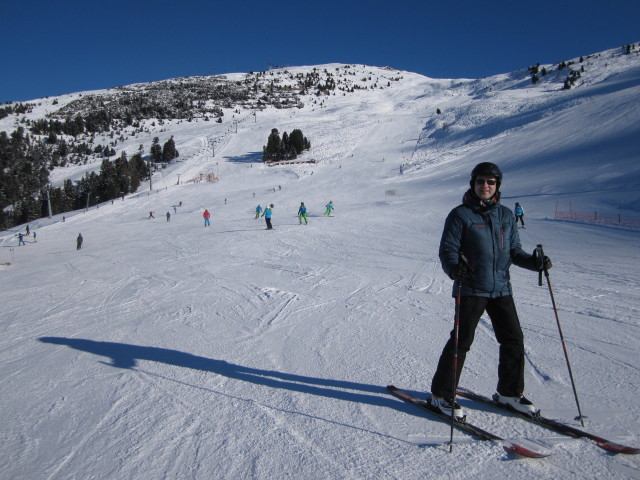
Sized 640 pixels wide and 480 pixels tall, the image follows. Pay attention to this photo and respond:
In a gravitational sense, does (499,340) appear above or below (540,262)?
below

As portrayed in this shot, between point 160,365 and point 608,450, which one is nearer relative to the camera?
point 608,450

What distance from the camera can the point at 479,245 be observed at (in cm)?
261

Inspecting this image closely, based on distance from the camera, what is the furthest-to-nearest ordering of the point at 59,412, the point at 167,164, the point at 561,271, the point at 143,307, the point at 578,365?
the point at 167,164, the point at 561,271, the point at 143,307, the point at 578,365, the point at 59,412

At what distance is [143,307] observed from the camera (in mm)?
6238

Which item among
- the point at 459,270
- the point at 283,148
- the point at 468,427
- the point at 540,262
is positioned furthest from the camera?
the point at 283,148

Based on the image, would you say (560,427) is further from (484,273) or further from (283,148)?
(283,148)

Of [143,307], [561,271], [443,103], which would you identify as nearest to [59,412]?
[143,307]

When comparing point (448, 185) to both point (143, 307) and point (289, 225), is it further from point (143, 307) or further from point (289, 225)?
point (143, 307)

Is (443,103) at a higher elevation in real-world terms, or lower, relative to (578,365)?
higher

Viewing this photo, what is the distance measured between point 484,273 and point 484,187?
0.59 metres

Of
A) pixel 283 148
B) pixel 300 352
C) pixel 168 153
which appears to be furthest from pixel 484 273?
pixel 168 153

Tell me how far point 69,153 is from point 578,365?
106m

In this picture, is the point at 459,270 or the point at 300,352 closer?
the point at 459,270

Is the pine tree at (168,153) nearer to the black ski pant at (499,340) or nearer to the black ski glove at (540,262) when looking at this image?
the black ski pant at (499,340)
